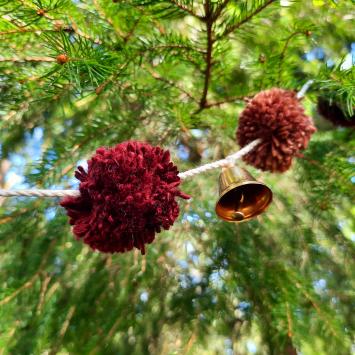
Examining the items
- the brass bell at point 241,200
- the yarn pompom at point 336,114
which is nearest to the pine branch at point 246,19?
the brass bell at point 241,200

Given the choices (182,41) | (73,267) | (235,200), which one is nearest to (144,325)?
(73,267)

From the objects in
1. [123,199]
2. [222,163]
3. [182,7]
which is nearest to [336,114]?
[222,163]

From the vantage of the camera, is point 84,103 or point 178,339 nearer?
point 178,339

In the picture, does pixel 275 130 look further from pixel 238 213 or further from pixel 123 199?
pixel 123 199

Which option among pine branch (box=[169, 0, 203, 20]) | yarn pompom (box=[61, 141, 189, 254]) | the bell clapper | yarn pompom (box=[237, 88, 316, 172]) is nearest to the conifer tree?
pine branch (box=[169, 0, 203, 20])

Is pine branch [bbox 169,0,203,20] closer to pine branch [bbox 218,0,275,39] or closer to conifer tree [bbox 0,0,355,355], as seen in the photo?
conifer tree [bbox 0,0,355,355]

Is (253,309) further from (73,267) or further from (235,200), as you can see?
(73,267)
